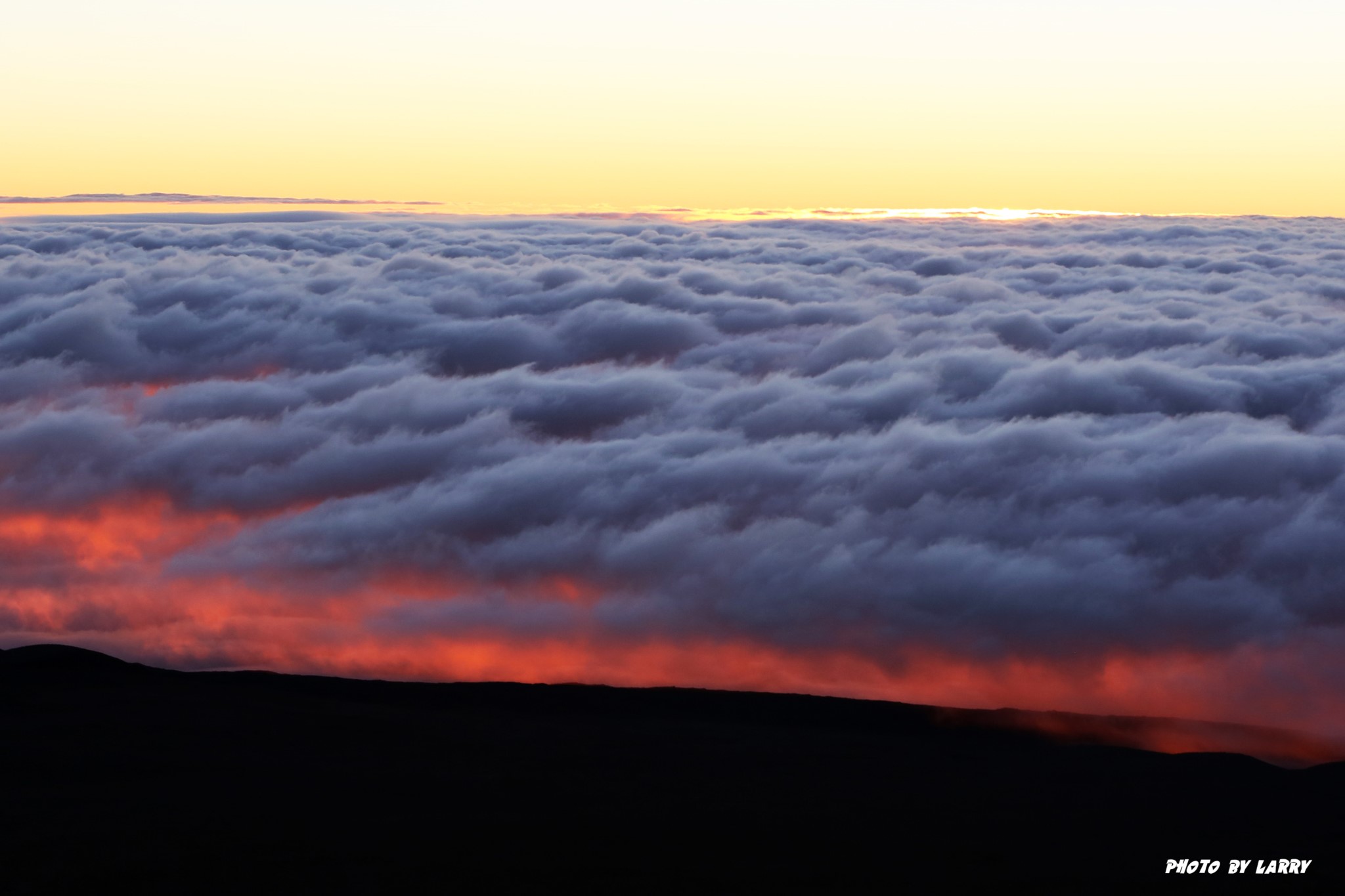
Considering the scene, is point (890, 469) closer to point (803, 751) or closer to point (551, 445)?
point (551, 445)

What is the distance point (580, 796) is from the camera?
43.4 feet

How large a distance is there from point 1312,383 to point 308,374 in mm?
46847

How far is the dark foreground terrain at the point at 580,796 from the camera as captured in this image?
11305mm

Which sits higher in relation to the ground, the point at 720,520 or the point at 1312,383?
the point at 1312,383

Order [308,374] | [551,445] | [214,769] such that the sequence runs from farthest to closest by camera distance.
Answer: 1. [308,374]
2. [551,445]
3. [214,769]

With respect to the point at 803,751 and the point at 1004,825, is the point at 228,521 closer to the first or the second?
the point at 803,751

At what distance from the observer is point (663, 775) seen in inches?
554

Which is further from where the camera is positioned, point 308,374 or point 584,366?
point 584,366

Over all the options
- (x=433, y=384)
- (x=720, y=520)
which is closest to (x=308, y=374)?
(x=433, y=384)

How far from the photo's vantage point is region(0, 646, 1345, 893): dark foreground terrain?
11305 millimetres

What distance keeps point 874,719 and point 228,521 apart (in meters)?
23.1

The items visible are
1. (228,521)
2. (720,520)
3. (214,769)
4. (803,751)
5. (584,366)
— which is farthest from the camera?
(584,366)

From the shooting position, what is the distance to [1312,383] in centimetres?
4562

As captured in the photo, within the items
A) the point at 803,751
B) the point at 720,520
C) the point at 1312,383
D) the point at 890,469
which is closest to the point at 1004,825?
the point at 803,751
